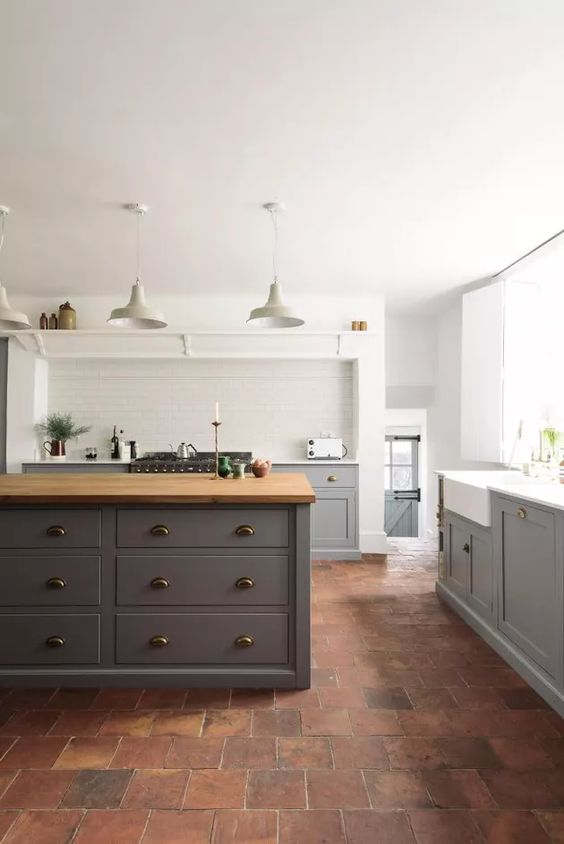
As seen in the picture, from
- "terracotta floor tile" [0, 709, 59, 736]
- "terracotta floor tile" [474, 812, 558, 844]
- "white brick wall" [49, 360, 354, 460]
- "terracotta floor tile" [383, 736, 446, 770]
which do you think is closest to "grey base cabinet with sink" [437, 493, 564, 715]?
"terracotta floor tile" [383, 736, 446, 770]

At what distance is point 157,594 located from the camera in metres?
2.66

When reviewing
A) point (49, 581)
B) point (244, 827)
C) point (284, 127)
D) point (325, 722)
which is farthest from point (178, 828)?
point (284, 127)

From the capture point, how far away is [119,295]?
222 inches

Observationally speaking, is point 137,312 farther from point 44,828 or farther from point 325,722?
point 44,828

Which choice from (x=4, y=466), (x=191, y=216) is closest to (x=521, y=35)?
(x=191, y=216)

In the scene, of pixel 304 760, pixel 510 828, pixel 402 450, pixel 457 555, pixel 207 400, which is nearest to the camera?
pixel 510 828

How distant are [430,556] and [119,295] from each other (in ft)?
13.0

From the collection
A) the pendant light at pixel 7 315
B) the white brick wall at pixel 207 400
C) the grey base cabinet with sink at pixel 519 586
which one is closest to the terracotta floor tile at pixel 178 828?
the grey base cabinet with sink at pixel 519 586

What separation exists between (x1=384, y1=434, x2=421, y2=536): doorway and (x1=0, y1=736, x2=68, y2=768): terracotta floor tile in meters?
6.51

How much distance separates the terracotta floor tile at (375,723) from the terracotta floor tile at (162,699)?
0.76 m

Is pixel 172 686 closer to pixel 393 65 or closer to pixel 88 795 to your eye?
pixel 88 795

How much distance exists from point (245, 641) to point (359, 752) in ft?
2.35

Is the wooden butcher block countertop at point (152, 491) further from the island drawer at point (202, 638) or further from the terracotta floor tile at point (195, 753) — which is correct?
the terracotta floor tile at point (195, 753)

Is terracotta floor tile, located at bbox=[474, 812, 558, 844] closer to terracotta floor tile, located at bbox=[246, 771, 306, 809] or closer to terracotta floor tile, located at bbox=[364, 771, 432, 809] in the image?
terracotta floor tile, located at bbox=[364, 771, 432, 809]
